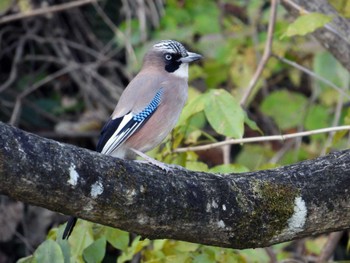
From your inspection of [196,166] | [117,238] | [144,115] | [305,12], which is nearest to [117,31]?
[305,12]

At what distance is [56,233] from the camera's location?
438 cm

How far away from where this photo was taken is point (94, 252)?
4277 millimetres

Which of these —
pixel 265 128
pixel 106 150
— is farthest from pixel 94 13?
pixel 106 150

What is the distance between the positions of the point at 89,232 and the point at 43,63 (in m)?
3.79

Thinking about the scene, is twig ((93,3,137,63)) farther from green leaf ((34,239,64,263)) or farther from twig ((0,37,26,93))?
green leaf ((34,239,64,263))

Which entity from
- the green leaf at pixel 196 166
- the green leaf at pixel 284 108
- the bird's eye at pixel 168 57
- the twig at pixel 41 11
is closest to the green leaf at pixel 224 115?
the green leaf at pixel 196 166

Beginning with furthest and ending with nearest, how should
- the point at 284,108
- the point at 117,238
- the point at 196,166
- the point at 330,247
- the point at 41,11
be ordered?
the point at 284,108, the point at 41,11, the point at 330,247, the point at 196,166, the point at 117,238

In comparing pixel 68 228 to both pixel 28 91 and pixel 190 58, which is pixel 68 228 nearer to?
pixel 190 58

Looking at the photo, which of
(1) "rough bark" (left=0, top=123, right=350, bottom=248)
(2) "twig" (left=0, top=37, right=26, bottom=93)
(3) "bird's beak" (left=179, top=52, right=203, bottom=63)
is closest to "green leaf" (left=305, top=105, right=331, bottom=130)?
(3) "bird's beak" (left=179, top=52, right=203, bottom=63)

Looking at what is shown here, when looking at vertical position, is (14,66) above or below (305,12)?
above

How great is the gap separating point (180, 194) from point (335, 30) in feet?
7.29

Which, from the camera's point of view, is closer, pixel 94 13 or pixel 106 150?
pixel 106 150

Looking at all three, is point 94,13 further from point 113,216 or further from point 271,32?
point 113,216

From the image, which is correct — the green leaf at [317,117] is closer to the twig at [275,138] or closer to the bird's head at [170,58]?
the bird's head at [170,58]
